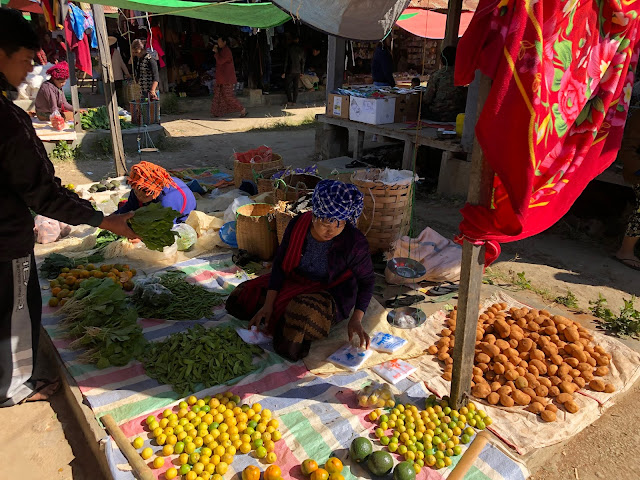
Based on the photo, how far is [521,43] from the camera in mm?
1865

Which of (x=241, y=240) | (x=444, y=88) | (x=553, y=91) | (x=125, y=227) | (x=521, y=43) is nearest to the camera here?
(x=521, y=43)

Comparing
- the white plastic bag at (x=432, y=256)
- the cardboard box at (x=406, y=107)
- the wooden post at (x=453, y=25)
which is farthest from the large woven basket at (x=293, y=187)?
the wooden post at (x=453, y=25)

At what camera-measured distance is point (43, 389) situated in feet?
9.38

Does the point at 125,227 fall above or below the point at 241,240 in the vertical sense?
above

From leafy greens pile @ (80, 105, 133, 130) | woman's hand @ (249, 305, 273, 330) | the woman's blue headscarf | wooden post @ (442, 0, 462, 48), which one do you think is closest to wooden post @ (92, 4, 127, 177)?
leafy greens pile @ (80, 105, 133, 130)

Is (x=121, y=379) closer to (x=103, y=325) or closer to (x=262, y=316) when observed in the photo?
(x=103, y=325)

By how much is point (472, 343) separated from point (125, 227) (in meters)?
2.11

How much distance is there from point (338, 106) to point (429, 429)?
6400mm

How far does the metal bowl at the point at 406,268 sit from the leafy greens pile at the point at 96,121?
724 cm

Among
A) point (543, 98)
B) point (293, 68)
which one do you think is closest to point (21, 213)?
point (543, 98)

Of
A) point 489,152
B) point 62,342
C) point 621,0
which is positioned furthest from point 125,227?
Answer: point 621,0

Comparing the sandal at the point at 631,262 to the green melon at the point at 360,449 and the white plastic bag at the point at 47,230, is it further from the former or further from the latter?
the white plastic bag at the point at 47,230

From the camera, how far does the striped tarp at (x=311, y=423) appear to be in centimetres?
227

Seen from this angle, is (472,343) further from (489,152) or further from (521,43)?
(521,43)
